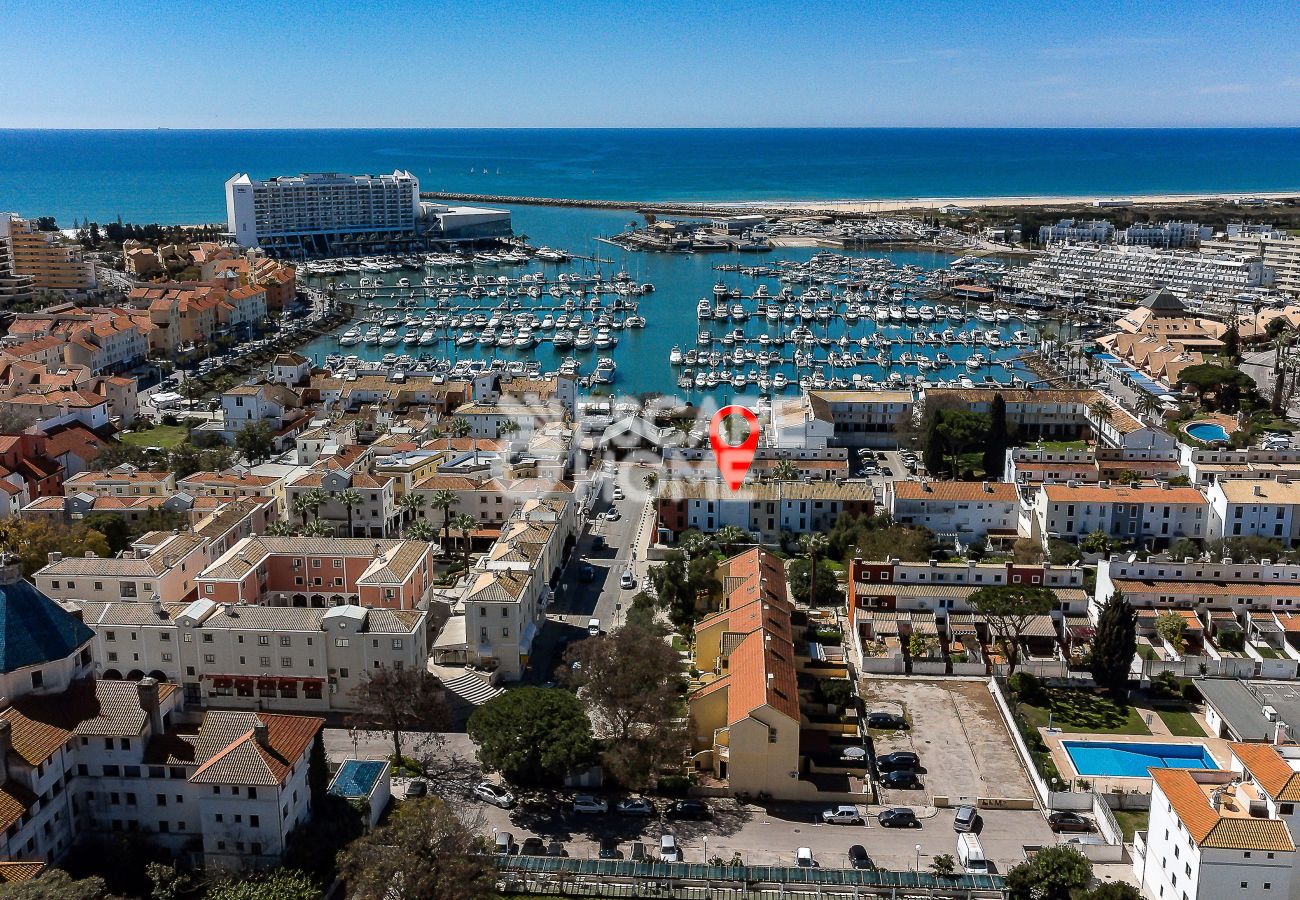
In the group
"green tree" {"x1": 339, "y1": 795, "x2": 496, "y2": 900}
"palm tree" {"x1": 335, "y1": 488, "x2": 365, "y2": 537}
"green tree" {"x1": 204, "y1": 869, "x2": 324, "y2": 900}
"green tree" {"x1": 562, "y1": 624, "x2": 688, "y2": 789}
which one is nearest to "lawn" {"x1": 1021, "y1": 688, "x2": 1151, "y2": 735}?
"green tree" {"x1": 562, "y1": 624, "x2": 688, "y2": 789}

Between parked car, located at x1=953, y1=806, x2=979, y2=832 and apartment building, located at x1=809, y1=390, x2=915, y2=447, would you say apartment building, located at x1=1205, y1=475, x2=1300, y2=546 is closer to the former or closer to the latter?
apartment building, located at x1=809, y1=390, x2=915, y2=447

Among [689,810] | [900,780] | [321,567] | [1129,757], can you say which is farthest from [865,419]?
[689,810]

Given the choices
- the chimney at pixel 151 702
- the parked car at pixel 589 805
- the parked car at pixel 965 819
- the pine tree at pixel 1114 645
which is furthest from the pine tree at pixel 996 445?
the chimney at pixel 151 702

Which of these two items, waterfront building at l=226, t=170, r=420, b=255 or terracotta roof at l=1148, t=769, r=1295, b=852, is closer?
terracotta roof at l=1148, t=769, r=1295, b=852

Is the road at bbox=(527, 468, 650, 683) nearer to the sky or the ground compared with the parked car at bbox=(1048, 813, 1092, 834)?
nearer to the sky

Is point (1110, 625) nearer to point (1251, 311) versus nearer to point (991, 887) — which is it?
point (991, 887)
